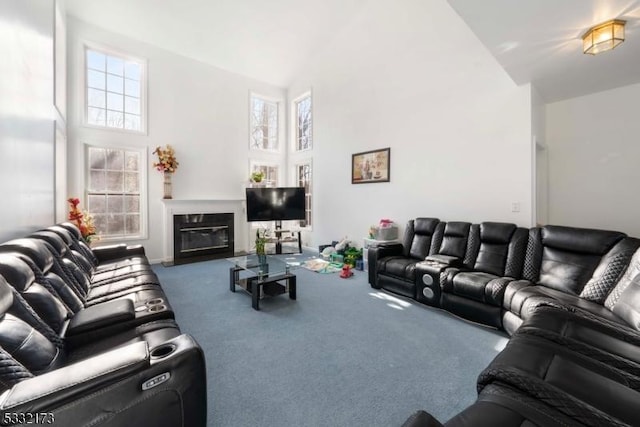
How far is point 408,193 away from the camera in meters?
4.42

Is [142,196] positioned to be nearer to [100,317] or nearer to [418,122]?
[100,317]

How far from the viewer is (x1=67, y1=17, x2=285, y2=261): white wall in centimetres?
445

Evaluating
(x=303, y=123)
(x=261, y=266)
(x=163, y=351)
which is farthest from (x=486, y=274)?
(x=303, y=123)

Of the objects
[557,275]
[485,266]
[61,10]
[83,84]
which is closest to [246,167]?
[83,84]

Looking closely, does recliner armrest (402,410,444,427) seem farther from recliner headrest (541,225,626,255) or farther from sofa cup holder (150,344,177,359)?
recliner headrest (541,225,626,255)

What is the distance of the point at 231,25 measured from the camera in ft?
16.2

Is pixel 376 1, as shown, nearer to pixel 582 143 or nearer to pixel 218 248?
pixel 582 143

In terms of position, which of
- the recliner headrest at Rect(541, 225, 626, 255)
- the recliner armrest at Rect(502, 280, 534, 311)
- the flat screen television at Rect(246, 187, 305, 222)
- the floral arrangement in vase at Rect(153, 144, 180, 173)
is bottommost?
the recliner armrest at Rect(502, 280, 534, 311)

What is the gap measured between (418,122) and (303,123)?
312 centimetres

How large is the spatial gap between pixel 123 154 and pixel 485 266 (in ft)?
19.5

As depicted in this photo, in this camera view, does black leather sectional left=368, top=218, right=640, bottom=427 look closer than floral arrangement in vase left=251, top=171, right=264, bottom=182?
Yes

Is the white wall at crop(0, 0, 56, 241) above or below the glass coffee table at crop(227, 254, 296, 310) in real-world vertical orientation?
above

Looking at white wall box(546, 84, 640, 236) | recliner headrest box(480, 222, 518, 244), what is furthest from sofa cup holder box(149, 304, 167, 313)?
white wall box(546, 84, 640, 236)

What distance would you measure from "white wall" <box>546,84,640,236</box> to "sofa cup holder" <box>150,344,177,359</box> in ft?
14.9
